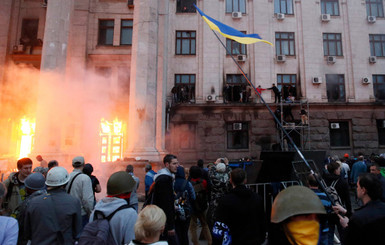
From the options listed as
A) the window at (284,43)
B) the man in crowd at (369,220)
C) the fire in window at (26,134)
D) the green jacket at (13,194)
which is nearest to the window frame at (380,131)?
the window at (284,43)

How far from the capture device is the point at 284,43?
20328 mm

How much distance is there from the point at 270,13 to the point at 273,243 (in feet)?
71.2

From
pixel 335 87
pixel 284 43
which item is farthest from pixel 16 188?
pixel 335 87

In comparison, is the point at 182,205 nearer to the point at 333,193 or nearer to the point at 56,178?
the point at 56,178

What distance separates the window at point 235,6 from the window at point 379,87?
12266mm

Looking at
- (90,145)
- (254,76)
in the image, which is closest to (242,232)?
(90,145)

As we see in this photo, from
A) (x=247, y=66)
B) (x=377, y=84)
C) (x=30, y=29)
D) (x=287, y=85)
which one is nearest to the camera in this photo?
(x=30, y=29)

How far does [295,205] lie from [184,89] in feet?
57.6

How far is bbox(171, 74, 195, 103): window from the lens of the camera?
1905 centimetres

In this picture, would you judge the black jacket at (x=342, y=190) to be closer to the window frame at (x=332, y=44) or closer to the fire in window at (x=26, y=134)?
Answer: the fire in window at (x=26, y=134)

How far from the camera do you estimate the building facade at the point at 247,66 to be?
1692 centimetres

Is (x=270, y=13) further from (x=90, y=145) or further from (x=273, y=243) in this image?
(x=273, y=243)

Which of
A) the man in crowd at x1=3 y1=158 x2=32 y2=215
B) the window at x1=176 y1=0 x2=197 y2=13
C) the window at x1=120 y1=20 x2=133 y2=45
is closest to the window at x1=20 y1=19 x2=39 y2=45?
the window at x1=120 y1=20 x2=133 y2=45

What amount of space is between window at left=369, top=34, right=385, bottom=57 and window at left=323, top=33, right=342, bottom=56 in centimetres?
267
